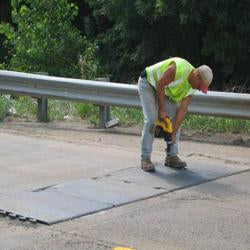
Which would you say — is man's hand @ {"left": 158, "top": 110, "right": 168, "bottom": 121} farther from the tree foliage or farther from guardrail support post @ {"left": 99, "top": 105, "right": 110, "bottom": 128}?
the tree foliage

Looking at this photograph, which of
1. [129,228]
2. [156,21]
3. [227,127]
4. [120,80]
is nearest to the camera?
[129,228]

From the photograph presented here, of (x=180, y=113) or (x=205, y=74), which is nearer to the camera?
(x=205, y=74)

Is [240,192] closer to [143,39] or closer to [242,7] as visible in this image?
[242,7]


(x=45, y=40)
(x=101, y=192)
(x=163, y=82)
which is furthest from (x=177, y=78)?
(x=45, y=40)

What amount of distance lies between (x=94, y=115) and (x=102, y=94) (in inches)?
36.8

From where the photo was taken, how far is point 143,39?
19.6 metres

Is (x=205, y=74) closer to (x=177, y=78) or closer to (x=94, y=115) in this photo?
(x=177, y=78)

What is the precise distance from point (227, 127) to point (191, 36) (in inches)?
389

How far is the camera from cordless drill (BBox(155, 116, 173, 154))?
7258 millimetres

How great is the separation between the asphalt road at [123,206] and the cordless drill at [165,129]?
0.52 m

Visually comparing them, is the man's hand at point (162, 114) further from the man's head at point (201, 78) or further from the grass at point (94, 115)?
the grass at point (94, 115)

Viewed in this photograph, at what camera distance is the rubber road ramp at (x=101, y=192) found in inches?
234

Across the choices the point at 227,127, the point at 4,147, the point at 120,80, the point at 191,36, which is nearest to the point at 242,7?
the point at 191,36

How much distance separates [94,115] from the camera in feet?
36.1
